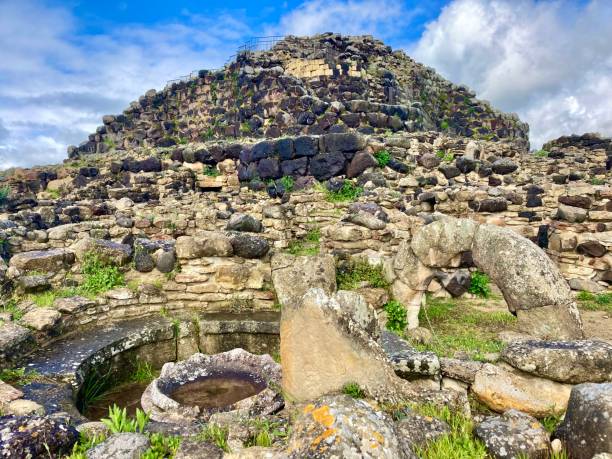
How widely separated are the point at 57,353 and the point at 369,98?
19.2 metres

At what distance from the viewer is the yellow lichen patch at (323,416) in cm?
203

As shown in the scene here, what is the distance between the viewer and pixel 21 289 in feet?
16.7

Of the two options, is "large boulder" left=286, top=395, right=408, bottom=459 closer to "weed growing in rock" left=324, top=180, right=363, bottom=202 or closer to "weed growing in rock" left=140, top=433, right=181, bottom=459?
"weed growing in rock" left=140, top=433, right=181, bottom=459

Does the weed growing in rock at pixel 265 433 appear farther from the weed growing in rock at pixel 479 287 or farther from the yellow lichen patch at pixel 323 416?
the weed growing in rock at pixel 479 287

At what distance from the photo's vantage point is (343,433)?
195 centimetres

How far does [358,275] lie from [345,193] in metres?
6.85

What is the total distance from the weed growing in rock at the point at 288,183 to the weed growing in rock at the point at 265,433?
11828mm

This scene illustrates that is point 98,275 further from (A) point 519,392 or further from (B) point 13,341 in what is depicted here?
(A) point 519,392

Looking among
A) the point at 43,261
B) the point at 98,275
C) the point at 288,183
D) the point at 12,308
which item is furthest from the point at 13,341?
the point at 288,183

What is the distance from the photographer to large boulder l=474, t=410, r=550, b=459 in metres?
2.13

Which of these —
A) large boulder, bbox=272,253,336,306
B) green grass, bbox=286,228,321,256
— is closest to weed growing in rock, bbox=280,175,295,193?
green grass, bbox=286,228,321,256

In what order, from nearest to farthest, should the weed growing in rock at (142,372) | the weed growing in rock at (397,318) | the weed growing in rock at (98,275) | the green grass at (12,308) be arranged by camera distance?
the green grass at (12,308), the weed growing in rock at (142,372), the weed growing in rock at (397,318), the weed growing in rock at (98,275)

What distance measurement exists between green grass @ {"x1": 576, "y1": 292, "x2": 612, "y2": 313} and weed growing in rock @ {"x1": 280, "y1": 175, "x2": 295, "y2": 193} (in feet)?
29.6

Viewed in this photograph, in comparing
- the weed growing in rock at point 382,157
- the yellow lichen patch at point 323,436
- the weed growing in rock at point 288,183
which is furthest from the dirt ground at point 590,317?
the weed growing in rock at point 288,183
